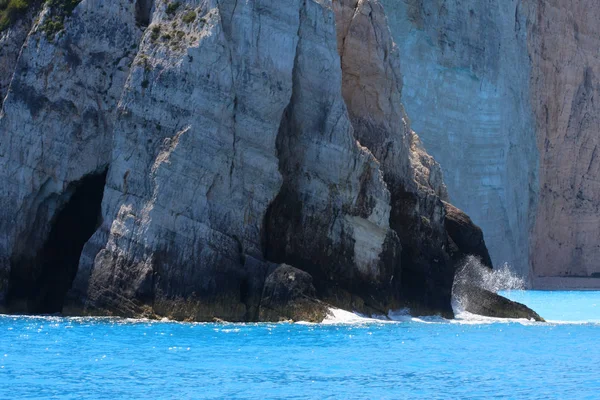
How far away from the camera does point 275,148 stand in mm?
30641

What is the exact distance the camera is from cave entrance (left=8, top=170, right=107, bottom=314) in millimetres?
31062

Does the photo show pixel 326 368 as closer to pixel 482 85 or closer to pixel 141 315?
pixel 141 315

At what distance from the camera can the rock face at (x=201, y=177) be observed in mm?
28875

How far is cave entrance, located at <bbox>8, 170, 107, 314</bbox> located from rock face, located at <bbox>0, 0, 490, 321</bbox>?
5cm

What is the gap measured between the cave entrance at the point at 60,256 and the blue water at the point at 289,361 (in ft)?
7.52

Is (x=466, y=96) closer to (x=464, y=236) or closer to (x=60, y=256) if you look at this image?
(x=464, y=236)

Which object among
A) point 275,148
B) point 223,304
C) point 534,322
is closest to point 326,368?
point 223,304

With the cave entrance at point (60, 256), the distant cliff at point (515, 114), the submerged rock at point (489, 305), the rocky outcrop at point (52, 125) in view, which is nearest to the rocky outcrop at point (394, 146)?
the submerged rock at point (489, 305)

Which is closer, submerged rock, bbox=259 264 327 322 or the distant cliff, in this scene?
submerged rock, bbox=259 264 327 322

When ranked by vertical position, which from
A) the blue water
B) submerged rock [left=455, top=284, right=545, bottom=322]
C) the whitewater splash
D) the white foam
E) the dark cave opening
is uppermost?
the dark cave opening

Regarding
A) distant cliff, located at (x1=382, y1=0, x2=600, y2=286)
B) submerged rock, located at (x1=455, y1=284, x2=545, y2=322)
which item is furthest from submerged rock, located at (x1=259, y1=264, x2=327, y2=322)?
distant cliff, located at (x1=382, y1=0, x2=600, y2=286)

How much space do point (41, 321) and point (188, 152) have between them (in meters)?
5.59

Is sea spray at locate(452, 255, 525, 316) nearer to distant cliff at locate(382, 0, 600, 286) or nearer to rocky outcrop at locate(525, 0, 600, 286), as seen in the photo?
distant cliff at locate(382, 0, 600, 286)

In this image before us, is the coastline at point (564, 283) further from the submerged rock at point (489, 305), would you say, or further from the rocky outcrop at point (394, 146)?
the rocky outcrop at point (394, 146)
